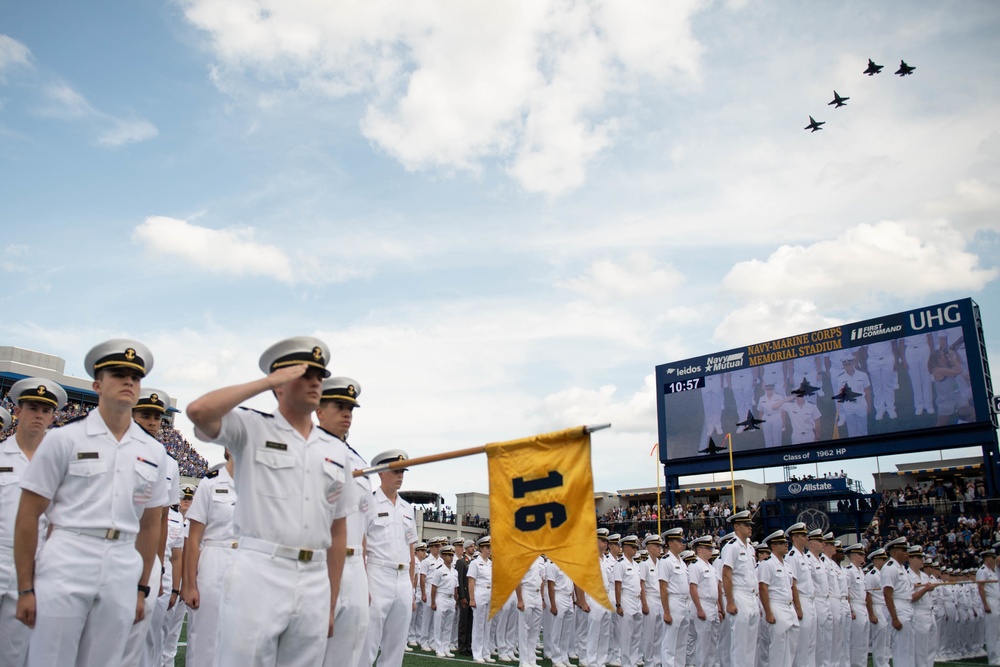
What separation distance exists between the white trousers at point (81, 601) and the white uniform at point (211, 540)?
7.17ft

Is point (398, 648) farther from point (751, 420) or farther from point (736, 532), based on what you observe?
point (751, 420)

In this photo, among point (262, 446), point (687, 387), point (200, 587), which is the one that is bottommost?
point (200, 587)

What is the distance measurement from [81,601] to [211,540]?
273 cm

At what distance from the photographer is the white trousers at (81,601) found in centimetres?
416

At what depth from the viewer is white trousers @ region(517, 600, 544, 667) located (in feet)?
45.4

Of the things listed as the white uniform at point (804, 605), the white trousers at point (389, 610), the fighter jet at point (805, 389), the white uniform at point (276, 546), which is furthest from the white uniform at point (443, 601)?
the fighter jet at point (805, 389)

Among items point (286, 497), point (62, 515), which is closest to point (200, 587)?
point (62, 515)

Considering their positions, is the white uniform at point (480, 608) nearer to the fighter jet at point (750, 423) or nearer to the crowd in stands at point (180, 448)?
the fighter jet at point (750, 423)

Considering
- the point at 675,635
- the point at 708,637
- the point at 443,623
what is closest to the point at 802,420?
the point at 443,623

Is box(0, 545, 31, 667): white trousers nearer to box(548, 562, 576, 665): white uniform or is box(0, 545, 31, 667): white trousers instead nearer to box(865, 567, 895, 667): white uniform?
box(548, 562, 576, 665): white uniform

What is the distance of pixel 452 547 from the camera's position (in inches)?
757

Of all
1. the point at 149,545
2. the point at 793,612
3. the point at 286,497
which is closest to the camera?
the point at 286,497

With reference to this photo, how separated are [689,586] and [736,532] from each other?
204 centimetres

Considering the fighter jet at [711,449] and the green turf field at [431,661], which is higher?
the fighter jet at [711,449]
